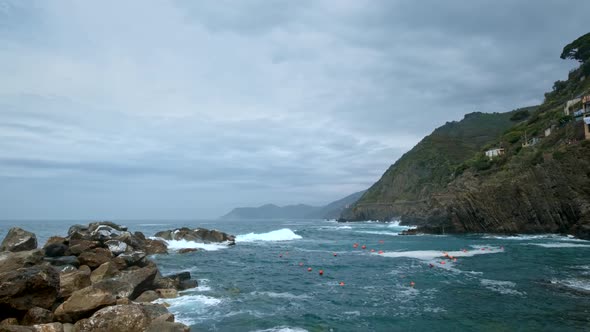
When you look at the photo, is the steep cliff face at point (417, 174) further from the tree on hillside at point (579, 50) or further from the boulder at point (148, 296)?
the boulder at point (148, 296)

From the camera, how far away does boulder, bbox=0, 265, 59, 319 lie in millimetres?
11736

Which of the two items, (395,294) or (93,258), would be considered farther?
(93,258)

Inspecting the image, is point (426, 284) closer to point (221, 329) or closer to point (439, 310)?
point (439, 310)

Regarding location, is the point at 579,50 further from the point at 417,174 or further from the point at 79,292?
the point at 79,292

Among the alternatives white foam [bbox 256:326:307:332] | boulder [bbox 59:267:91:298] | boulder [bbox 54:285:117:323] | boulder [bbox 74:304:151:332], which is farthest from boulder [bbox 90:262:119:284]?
white foam [bbox 256:326:307:332]

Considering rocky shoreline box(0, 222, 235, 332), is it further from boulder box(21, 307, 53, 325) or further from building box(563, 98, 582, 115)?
building box(563, 98, 582, 115)

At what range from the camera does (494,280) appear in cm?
2278

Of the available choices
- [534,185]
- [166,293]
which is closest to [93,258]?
[166,293]

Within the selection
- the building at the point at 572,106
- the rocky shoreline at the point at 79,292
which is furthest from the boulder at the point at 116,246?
the building at the point at 572,106

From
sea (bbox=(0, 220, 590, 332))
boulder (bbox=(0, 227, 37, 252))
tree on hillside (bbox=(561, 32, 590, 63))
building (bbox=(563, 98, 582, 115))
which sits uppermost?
tree on hillside (bbox=(561, 32, 590, 63))

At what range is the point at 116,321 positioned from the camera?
11.5m

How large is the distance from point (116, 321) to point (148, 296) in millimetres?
6870

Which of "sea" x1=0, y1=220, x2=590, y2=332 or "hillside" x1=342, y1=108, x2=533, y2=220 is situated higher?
"hillside" x1=342, y1=108, x2=533, y2=220

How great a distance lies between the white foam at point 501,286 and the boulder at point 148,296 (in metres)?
16.5
